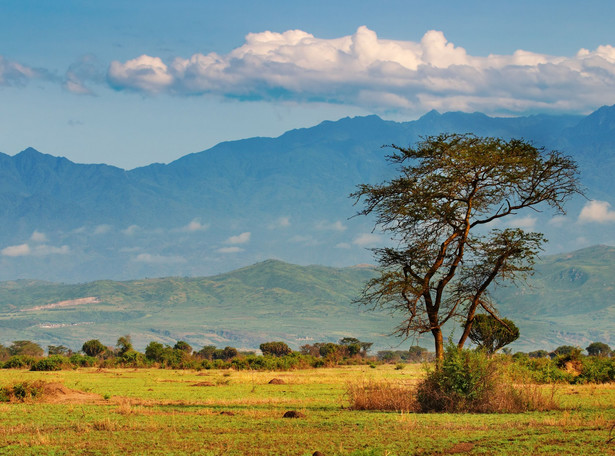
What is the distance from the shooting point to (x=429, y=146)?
32750mm

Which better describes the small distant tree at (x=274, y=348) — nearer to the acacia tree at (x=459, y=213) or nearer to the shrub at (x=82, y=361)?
the shrub at (x=82, y=361)

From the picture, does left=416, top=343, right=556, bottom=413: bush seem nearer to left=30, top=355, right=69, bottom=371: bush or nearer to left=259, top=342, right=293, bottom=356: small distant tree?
left=30, top=355, right=69, bottom=371: bush

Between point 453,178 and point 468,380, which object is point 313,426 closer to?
point 468,380

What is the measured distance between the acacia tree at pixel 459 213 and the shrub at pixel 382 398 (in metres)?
2.18

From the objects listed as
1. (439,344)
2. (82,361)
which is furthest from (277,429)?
(82,361)

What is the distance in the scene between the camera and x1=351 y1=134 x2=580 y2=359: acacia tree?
1242 inches

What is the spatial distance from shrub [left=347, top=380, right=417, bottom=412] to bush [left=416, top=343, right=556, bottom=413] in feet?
1.93

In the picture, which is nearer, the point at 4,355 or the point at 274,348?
the point at 4,355

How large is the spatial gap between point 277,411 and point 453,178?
1077cm

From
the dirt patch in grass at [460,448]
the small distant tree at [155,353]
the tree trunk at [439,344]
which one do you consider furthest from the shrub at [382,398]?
the small distant tree at [155,353]

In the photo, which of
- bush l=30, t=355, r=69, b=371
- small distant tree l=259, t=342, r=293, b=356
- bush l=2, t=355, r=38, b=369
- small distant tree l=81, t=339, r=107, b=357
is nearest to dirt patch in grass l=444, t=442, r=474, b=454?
bush l=30, t=355, r=69, b=371

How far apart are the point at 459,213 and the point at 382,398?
7636 mm

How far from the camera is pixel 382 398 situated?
30219mm

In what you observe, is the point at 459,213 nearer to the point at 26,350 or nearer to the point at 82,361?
the point at 82,361
